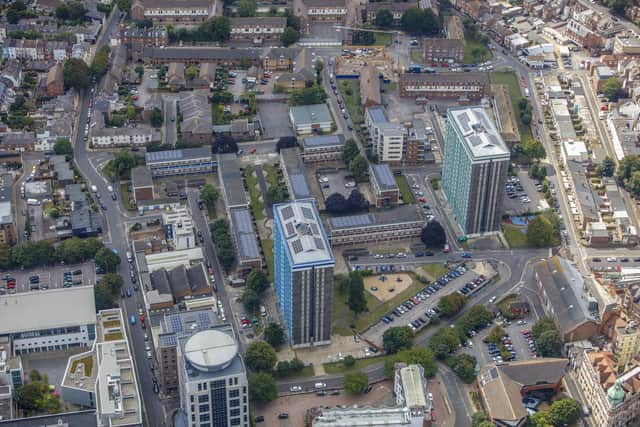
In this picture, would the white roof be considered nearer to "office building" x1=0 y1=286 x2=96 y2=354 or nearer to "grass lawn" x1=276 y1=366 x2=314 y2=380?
"office building" x1=0 y1=286 x2=96 y2=354

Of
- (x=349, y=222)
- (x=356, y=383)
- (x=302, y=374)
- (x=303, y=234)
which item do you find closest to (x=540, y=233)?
(x=349, y=222)

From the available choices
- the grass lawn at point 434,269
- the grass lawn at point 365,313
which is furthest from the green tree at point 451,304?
the grass lawn at point 434,269

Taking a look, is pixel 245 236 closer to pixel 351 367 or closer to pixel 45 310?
pixel 351 367

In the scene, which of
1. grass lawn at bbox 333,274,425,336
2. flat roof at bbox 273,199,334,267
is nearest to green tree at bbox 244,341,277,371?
grass lawn at bbox 333,274,425,336

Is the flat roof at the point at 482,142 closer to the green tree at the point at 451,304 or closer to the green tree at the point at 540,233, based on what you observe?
the green tree at the point at 540,233

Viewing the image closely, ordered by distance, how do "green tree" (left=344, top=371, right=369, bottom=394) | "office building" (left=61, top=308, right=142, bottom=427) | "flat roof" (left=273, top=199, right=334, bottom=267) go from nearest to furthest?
"office building" (left=61, top=308, right=142, bottom=427) < "green tree" (left=344, top=371, right=369, bottom=394) < "flat roof" (left=273, top=199, right=334, bottom=267)
